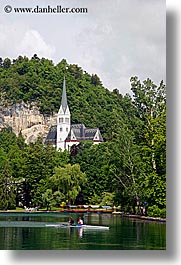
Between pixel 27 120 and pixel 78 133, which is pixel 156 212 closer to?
pixel 78 133

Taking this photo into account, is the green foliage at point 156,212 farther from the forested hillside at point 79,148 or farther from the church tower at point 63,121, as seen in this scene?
the church tower at point 63,121

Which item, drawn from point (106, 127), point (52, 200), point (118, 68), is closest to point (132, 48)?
point (118, 68)

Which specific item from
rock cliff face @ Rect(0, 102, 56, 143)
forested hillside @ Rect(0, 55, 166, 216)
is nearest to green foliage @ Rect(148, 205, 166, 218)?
forested hillside @ Rect(0, 55, 166, 216)

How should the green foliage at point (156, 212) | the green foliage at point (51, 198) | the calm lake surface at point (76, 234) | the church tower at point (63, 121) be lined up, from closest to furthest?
the calm lake surface at point (76, 234)
the green foliage at point (156, 212)
the church tower at point (63, 121)
the green foliage at point (51, 198)

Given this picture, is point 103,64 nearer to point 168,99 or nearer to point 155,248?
point 168,99

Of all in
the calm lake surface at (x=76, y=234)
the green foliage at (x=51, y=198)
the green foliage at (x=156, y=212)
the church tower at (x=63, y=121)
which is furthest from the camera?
the green foliage at (x=51, y=198)

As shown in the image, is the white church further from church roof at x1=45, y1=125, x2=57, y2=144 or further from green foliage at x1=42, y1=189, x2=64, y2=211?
green foliage at x1=42, y1=189, x2=64, y2=211

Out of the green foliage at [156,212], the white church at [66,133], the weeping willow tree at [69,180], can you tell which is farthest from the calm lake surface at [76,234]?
the white church at [66,133]

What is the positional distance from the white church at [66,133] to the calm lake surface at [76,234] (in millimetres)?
786

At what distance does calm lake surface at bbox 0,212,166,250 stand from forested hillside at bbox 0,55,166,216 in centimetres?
18

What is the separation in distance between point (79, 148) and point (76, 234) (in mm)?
1036

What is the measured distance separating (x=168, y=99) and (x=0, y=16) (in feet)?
6.18

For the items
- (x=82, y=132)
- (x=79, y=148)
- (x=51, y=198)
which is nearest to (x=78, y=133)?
(x=82, y=132)

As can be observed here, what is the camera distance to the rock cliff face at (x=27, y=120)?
736 cm
